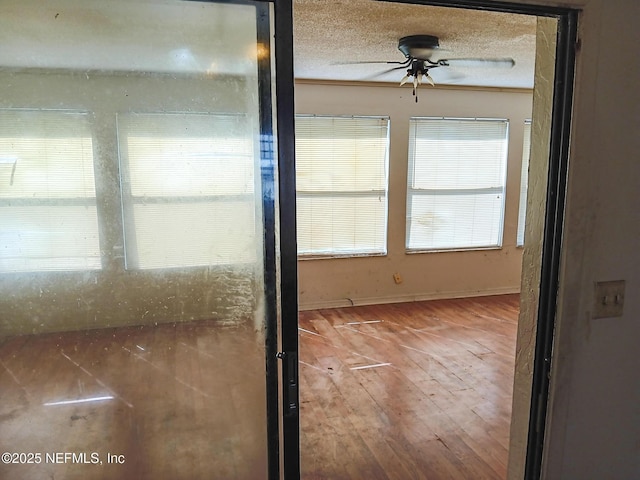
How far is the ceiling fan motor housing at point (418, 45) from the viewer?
9.52ft

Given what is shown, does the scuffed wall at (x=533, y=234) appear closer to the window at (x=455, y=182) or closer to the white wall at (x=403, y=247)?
the white wall at (x=403, y=247)

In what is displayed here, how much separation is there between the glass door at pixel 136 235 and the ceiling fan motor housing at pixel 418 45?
7.02 ft

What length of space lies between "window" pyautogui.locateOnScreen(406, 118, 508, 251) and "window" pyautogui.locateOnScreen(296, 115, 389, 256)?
0.40m

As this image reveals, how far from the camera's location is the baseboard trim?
477 cm

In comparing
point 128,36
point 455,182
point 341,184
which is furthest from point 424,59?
point 128,36

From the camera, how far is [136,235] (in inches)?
43.8

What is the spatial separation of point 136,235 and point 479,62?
3.04 metres

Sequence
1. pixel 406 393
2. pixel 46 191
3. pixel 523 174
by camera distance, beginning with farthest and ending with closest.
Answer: pixel 523 174 < pixel 406 393 < pixel 46 191

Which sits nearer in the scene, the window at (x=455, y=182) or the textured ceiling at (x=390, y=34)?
the textured ceiling at (x=390, y=34)

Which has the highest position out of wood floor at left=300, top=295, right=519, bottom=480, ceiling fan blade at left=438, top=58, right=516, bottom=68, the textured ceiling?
the textured ceiling

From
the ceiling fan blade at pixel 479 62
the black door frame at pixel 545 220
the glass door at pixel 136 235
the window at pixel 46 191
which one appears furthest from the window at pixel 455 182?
the window at pixel 46 191

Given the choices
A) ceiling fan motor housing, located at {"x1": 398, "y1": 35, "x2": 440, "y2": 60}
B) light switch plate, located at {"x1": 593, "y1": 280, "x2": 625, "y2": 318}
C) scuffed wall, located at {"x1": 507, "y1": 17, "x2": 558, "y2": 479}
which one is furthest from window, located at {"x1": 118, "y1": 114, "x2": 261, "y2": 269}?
ceiling fan motor housing, located at {"x1": 398, "y1": 35, "x2": 440, "y2": 60}

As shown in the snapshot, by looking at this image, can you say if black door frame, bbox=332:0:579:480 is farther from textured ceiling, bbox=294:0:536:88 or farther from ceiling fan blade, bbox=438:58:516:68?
ceiling fan blade, bbox=438:58:516:68

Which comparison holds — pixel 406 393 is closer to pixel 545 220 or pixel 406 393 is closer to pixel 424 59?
pixel 545 220
